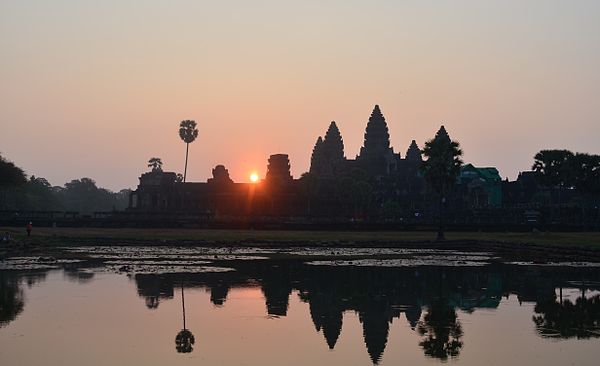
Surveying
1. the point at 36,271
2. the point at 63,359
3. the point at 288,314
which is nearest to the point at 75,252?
the point at 36,271

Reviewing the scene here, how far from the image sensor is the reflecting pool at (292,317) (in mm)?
19938

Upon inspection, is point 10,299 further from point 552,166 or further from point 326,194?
point 326,194

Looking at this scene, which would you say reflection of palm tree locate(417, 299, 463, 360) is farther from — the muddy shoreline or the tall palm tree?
the tall palm tree

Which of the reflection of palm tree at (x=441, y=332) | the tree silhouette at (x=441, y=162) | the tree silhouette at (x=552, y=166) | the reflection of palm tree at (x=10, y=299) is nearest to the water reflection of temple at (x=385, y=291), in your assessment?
the reflection of palm tree at (x=441, y=332)

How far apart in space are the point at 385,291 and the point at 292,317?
26.9 ft

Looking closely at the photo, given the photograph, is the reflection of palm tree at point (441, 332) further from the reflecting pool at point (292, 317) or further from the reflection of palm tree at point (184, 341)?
the reflection of palm tree at point (184, 341)

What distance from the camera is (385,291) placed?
3341 cm

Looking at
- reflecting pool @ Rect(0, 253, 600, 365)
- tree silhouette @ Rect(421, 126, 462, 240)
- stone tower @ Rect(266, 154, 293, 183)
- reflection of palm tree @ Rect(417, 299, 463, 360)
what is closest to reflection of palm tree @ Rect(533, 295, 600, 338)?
reflecting pool @ Rect(0, 253, 600, 365)

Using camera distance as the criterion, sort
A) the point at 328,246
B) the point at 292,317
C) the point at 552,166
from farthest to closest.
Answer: the point at 552,166 < the point at 328,246 < the point at 292,317

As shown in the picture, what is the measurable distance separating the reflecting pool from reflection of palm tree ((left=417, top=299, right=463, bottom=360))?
0.16ft

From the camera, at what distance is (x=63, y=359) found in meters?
19.0

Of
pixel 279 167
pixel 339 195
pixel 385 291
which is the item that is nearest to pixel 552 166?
pixel 339 195

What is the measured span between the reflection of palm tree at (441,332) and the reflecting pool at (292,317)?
5 centimetres

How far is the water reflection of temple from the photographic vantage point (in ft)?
78.4
